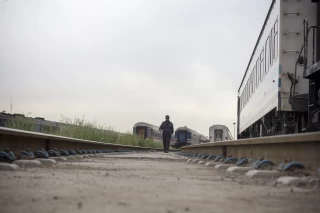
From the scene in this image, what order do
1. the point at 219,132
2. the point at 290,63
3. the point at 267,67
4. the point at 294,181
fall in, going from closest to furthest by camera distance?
the point at 294,181 < the point at 290,63 < the point at 267,67 < the point at 219,132

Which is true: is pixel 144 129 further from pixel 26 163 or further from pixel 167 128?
pixel 26 163

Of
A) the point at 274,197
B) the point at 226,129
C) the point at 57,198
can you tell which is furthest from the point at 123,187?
the point at 226,129

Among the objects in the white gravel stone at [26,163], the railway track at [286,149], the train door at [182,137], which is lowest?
the white gravel stone at [26,163]

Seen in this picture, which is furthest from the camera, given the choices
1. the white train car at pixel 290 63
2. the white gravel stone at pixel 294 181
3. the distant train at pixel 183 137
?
the distant train at pixel 183 137

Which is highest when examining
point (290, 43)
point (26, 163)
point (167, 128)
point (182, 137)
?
point (290, 43)

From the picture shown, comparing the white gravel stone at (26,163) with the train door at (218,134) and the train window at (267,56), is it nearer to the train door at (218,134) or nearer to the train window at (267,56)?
the train window at (267,56)

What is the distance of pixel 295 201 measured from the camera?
2.78 metres

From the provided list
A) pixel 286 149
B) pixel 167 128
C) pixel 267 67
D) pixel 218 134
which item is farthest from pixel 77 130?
pixel 218 134

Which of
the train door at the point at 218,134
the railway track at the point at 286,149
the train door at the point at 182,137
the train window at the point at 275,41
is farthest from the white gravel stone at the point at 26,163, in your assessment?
the train door at the point at 182,137

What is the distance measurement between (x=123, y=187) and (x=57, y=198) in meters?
0.82

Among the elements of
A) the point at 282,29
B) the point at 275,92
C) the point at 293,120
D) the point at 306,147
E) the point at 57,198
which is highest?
the point at 282,29

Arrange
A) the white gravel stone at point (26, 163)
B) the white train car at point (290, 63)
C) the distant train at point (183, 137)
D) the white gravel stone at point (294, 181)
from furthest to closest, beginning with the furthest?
the distant train at point (183, 137) < the white train car at point (290, 63) < the white gravel stone at point (26, 163) < the white gravel stone at point (294, 181)

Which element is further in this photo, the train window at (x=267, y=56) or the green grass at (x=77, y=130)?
the green grass at (x=77, y=130)

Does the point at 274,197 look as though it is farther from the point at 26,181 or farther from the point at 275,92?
A: the point at 275,92
